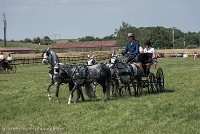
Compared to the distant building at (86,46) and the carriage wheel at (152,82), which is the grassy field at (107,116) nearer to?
the carriage wheel at (152,82)

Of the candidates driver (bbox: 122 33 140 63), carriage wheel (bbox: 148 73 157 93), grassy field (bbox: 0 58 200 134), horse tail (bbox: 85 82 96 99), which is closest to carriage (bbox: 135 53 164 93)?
carriage wheel (bbox: 148 73 157 93)

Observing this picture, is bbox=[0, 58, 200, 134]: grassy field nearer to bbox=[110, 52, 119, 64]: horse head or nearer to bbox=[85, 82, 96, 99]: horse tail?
bbox=[85, 82, 96, 99]: horse tail

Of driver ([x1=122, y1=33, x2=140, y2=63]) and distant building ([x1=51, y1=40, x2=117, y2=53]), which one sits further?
distant building ([x1=51, y1=40, x2=117, y2=53])

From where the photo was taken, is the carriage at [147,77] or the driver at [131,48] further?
the carriage at [147,77]

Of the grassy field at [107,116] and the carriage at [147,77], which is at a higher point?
the carriage at [147,77]

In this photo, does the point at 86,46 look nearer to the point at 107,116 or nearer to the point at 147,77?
the point at 147,77

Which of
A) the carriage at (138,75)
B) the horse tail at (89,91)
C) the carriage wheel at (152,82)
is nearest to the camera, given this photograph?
the horse tail at (89,91)

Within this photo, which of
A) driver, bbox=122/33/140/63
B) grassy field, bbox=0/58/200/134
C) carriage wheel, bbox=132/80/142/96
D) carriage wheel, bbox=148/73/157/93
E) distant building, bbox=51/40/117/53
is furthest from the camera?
distant building, bbox=51/40/117/53

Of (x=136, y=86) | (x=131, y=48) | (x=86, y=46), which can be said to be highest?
(x=131, y=48)

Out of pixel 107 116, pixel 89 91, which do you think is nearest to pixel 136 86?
pixel 89 91

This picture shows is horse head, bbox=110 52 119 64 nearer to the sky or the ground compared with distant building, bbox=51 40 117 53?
nearer to the sky

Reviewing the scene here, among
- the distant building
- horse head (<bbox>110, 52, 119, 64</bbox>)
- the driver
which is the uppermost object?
the driver

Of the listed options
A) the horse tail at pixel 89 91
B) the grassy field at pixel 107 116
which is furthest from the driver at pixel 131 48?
the horse tail at pixel 89 91

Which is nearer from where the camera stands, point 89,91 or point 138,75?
point 89,91
